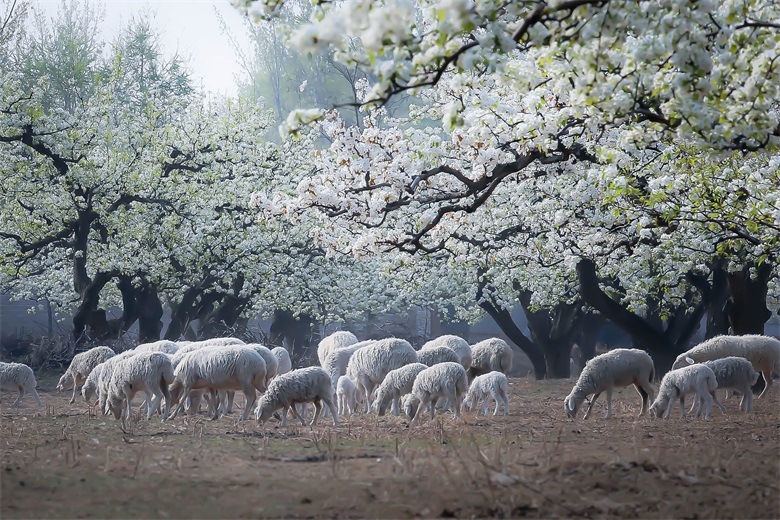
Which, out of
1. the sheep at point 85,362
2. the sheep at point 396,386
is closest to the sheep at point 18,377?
the sheep at point 85,362

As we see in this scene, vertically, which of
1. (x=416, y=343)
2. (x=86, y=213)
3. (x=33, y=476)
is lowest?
(x=33, y=476)

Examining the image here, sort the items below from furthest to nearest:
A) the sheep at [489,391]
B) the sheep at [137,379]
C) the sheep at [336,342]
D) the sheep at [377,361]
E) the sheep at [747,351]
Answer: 1. the sheep at [336,342]
2. the sheep at [747,351]
3. the sheep at [377,361]
4. the sheep at [489,391]
5. the sheep at [137,379]

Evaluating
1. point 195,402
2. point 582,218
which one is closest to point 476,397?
point 582,218

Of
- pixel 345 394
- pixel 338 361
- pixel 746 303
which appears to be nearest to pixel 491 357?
pixel 338 361

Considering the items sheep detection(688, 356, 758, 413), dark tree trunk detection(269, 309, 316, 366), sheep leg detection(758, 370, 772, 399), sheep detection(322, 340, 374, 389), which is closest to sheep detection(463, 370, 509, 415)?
sheep detection(322, 340, 374, 389)

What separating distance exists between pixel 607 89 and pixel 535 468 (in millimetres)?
3187

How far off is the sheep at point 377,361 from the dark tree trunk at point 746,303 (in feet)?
24.5

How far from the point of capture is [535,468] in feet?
24.2

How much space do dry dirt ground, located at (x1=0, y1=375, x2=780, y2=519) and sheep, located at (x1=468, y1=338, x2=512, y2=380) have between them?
7922 millimetres

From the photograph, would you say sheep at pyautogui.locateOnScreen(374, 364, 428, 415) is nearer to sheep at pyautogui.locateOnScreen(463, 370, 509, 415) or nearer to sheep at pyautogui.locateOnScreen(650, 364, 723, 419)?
sheep at pyautogui.locateOnScreen(463, 370, 509, 415)

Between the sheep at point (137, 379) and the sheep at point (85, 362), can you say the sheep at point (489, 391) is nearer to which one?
the sheep at point (137, 379)

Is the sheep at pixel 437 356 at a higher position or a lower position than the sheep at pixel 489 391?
higher

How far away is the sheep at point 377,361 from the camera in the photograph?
16.5 m

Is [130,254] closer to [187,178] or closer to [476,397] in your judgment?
[187,178]
